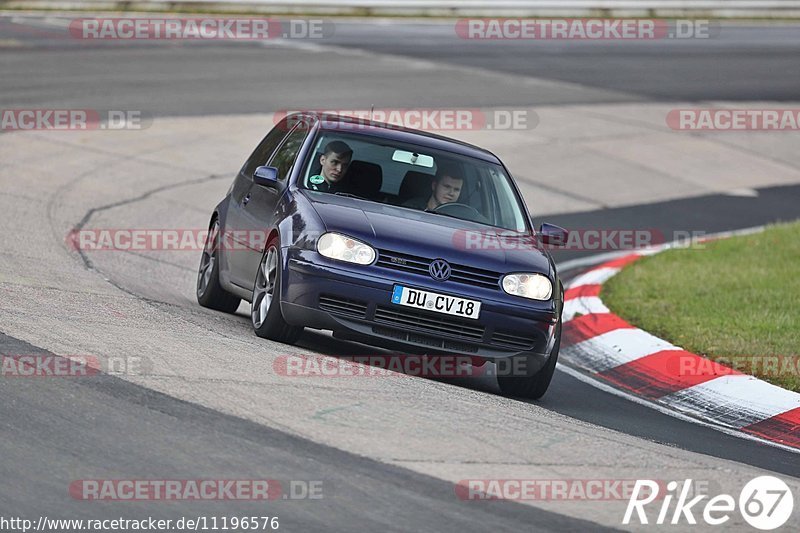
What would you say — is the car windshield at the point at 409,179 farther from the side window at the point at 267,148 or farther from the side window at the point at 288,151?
the side window at the point at 267,148

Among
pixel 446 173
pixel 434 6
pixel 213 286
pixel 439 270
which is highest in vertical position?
pixel 434 6

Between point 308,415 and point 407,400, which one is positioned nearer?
point 308,415

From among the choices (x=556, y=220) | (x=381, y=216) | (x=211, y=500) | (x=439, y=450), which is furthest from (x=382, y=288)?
(x=556, y=220)

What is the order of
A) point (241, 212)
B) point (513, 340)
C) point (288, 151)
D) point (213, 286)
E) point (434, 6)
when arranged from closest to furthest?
point (513, 340), point (288, 151), point (241, 212), point (213, 286), point (434, 6)

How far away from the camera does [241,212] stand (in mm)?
10258

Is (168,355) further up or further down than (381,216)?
Answer: further down

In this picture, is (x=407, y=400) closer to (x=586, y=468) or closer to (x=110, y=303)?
(x=586, y=468)

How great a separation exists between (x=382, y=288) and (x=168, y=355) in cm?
134

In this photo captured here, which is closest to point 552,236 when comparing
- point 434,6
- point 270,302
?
point 270,302

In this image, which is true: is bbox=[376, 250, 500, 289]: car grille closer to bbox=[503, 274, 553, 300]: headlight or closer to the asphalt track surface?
bbox=[503, 274, 553, 300]: headlight

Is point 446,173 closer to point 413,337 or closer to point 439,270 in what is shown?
point 439,270

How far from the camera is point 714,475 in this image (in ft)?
21.8

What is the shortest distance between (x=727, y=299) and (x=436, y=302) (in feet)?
16.5

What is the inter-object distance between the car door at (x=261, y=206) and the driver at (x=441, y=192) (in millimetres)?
905
